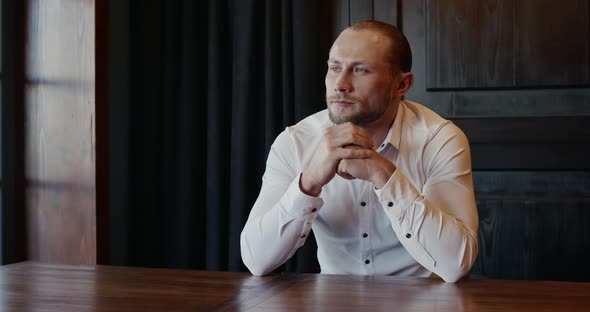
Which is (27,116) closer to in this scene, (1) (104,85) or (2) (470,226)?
(1) (104,85)

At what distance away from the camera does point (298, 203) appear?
5.83 ft

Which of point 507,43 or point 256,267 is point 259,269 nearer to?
point 256,267

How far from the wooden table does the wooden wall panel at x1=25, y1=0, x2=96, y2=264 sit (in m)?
1.09

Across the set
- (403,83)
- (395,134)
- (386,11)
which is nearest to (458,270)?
(395,134)

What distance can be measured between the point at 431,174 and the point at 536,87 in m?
1.08

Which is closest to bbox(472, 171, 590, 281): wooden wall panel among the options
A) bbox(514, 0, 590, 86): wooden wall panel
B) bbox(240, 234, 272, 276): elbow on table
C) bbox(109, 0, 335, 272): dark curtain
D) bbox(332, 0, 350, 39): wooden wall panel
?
bbox(514, 0, 590, 86): wooden wall panel

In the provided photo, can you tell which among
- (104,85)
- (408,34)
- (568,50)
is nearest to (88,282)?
(104,85)

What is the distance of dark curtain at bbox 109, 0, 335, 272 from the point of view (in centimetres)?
296

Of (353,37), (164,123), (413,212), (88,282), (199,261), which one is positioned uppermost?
(353,37)

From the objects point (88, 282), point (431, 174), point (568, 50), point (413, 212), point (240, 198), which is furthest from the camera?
point (240, 198)

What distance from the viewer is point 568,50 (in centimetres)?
280

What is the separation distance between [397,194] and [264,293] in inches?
16.9

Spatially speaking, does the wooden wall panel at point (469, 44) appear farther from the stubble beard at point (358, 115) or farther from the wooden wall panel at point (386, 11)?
the stubble beard at point (358, 115)

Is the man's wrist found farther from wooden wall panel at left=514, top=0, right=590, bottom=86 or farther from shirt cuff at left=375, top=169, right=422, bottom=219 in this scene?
wooden wall panel at left=514, top=0, right=590, bottom=86
